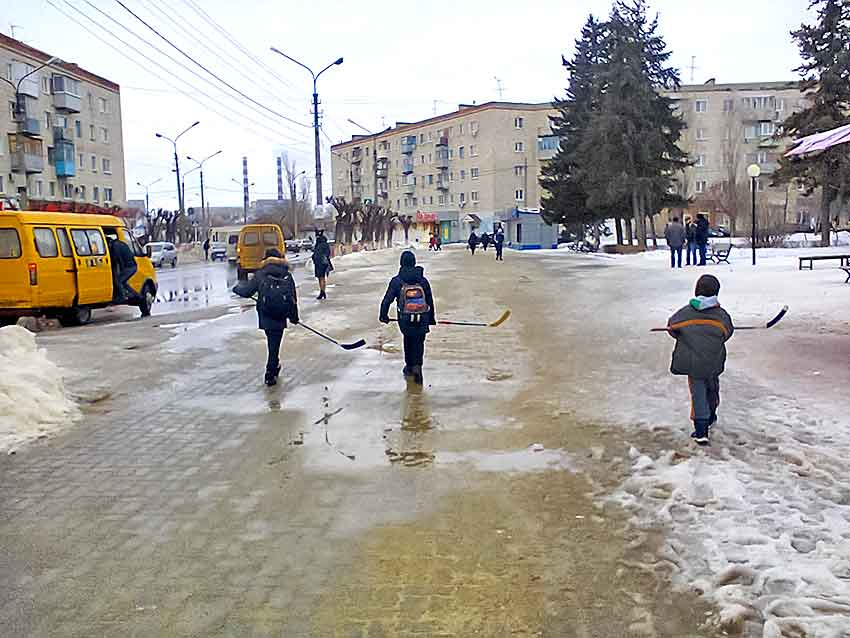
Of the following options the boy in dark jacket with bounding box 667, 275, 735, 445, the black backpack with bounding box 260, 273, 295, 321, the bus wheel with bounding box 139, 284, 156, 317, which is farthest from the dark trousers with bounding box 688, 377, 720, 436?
the bus wheel with bounding box 139, 284, 156, 317

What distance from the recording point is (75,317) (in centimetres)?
1622

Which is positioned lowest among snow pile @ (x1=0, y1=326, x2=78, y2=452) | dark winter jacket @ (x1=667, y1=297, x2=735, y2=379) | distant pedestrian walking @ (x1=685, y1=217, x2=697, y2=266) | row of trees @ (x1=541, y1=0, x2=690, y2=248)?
snow pile @ (x1=0, y1=326, x2=78, y2=452)

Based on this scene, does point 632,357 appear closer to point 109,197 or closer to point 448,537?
point 448,537

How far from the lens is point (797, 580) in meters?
3.97

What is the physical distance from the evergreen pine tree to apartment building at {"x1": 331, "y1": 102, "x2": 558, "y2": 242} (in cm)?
4245

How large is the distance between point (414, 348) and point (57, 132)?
58340mm

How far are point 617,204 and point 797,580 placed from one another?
141 ft

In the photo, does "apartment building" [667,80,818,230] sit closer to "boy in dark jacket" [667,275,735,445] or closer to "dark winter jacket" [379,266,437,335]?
"dark winter jacket" [379,266,437,335]

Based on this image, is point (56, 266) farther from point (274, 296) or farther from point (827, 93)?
point (827, 93)

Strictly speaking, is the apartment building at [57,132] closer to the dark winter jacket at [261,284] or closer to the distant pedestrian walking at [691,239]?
the distant pedestrian walking at [691,239]

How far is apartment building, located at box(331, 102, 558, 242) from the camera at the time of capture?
88062mm

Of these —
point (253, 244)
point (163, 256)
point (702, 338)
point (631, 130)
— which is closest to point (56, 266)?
point (702, 338)

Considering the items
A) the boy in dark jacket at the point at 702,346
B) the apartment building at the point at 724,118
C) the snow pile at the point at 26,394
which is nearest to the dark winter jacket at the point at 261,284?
the snow pile at the point at 26,394

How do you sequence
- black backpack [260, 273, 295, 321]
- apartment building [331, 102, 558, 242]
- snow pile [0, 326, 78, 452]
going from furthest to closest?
apartment building [331, 102, 558, 242] < black backpack [260, 273, 295, 321] < snow pile [0, 326, 78, 452]
